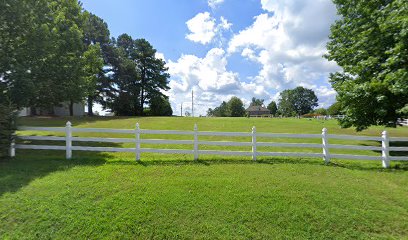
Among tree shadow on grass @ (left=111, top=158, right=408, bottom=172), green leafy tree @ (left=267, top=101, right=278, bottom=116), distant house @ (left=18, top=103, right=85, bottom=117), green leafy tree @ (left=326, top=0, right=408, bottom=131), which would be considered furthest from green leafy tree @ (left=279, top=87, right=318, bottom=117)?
tree shadow on grass @ (left=111, top=158, right=408, bottom=172)

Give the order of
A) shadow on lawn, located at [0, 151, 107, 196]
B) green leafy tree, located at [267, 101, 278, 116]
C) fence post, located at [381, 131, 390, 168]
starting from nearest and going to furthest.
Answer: shadow on lawn, located at [0, 151, 107, 196] < fence post, located at [381, 131, 390, 168] < green leafy tree, located at [267, 101, 278, 116]

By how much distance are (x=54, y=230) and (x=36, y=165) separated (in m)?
4.27

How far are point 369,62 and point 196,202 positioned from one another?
404 inches

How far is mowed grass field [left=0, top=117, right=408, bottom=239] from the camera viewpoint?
16.2 ft

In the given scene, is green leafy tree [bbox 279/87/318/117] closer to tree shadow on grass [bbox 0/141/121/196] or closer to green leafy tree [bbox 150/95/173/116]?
green leafy tree [bbox 150/95/173/116]

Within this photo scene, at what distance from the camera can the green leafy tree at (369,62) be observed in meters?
9.32

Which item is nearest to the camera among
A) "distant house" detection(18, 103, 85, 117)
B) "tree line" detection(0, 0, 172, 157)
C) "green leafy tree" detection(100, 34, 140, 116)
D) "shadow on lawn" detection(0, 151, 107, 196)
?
"shadow on lawn" detection(0, 151, 107, 196)

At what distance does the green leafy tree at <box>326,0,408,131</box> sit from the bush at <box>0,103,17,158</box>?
13.1m

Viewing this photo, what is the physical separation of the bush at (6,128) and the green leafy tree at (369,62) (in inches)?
518

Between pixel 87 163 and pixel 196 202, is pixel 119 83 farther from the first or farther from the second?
pixel 196 202

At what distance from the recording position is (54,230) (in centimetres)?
488

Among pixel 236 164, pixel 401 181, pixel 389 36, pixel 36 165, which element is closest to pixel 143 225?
pixel 236 164

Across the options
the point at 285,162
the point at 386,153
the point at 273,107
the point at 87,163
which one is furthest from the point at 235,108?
the point at 87,163

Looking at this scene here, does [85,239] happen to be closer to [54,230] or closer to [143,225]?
[54,230]
